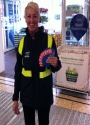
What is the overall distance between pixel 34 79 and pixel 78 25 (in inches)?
73.9

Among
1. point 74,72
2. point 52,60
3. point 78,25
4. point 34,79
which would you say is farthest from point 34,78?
point 78,25

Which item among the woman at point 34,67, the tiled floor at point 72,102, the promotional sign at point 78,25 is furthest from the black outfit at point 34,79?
the promotional sign at point 78,25

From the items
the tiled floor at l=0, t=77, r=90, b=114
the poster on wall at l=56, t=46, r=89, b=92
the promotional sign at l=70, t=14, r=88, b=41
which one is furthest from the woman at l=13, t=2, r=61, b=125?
the promotional sign at l=70, t=14, r=88, b=41

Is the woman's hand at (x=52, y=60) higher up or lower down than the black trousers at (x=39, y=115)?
higher up

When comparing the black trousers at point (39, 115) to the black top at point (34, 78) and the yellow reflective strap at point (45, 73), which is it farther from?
the yellow reflective strap at point (45, 73)

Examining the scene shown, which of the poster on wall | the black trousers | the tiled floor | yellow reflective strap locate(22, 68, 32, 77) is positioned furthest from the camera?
the poster on wall

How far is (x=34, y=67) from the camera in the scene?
1.32 m

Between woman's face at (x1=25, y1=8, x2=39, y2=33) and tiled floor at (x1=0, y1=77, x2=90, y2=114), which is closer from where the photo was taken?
woman's face at (x1=25, y1=8, x2=39, y2=33)

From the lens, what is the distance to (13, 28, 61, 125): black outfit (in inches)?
51.4

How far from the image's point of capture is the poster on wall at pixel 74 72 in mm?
2836

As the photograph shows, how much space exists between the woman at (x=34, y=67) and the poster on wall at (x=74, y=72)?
1544mm

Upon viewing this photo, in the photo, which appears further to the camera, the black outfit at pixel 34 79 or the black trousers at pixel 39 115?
the black trousers at pixel 39 115

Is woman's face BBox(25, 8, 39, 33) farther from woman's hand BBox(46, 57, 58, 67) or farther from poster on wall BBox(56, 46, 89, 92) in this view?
poster on wall BBox(56, 46, 89, 92)

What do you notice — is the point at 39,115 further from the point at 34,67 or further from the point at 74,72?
the point at 74,72
